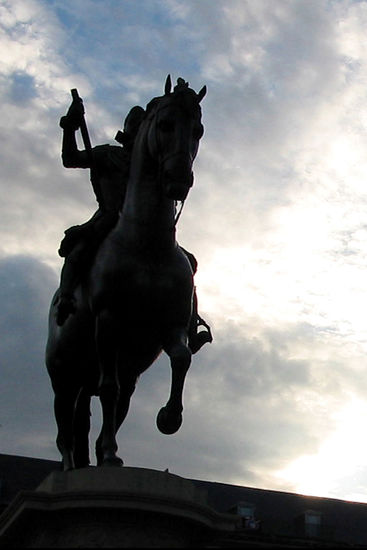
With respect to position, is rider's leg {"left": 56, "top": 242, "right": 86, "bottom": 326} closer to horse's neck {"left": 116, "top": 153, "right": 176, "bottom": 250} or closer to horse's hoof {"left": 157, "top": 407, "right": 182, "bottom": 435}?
horse's neck {"left": 116, "top": 153, "right": 176, "bottom": 250}

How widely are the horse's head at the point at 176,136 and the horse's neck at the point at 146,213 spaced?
223 mm

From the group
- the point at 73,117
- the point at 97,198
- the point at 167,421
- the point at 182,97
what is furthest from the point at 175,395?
the point at 73,117

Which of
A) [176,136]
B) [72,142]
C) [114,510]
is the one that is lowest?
[114,510]

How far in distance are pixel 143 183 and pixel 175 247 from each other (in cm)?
74

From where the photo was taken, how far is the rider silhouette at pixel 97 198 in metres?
9.26

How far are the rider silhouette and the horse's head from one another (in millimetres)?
696

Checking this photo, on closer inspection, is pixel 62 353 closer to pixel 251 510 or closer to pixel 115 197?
pixel 115 197

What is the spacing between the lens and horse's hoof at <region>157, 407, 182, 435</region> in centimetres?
846

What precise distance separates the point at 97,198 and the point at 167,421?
109 inches

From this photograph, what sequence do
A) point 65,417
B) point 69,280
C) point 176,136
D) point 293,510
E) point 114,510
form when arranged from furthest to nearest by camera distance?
point 293,510 < point 65,417 < point 69,280 < point 176,136 < point 114,510

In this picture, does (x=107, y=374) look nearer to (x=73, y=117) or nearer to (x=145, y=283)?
(x=145, y=283)

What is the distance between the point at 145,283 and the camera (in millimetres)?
8734

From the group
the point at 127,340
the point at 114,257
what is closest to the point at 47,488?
the point at 127,340

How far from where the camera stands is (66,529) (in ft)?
25.5
